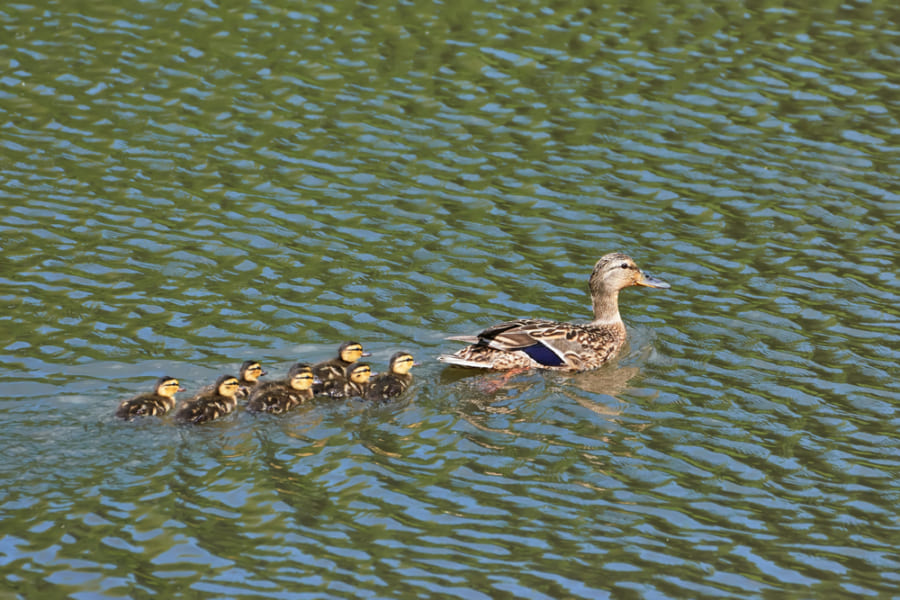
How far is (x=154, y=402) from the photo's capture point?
10.2 metres

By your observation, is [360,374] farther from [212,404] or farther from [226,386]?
[212,404]

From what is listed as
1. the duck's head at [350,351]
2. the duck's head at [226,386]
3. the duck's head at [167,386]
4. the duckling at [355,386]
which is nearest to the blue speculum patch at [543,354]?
the duck's head at [350,351]

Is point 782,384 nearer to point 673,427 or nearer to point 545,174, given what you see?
point 673,427

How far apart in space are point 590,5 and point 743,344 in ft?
27.0

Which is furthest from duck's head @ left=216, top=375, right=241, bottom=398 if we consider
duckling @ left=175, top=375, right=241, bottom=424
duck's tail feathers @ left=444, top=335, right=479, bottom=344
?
duck's tail feathers @ left=444, top=335, right=479, bottom=344

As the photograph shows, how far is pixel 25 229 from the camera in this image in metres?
13.3

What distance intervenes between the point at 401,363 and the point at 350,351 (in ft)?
1.46

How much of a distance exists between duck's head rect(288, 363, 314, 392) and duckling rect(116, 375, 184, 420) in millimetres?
902

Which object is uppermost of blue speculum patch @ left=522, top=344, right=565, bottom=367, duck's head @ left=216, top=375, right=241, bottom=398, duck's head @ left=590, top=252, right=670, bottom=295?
duck's head @ left=590, top=252, right=670, bottom=295

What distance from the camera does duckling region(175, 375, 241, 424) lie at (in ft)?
32.9

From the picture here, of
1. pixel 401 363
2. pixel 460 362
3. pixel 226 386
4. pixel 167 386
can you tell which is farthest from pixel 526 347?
pixel 167 386

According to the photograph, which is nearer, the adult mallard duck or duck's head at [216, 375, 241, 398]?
duck's head at [216, 375, 241, 398]

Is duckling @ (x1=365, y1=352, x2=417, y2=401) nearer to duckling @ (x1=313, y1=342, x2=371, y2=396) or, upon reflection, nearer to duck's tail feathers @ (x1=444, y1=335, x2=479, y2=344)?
duckling @ (x1=313, y1=342, x2=371, y2=396)

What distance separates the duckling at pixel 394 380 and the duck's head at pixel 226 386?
41.9 inches
